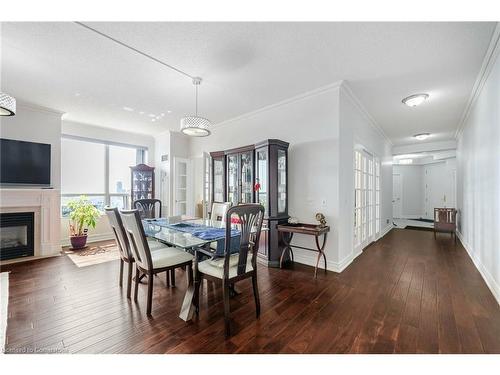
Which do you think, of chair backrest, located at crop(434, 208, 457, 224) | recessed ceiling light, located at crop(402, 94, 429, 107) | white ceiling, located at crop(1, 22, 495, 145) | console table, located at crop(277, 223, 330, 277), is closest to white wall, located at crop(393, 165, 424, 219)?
chair backrest, located at crop(434, 208, 457, 224)

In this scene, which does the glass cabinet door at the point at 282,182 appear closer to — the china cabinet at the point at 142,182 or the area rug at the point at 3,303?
the area rug at the point at 3,303

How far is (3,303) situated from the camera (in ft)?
7.88

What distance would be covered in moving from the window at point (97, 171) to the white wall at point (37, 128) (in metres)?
0.70

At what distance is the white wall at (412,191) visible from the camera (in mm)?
9570

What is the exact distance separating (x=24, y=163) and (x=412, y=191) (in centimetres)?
1245

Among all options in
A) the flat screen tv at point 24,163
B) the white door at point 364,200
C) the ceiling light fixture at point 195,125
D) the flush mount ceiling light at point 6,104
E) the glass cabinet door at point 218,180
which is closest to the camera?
the flush mount ceiling light at point 6,104

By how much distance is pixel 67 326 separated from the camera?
201 cm

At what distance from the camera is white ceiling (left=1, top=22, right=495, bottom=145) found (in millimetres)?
2133

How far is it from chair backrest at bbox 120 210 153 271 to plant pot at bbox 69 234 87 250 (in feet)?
10.5

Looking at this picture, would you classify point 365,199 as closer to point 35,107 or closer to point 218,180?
point 218,180

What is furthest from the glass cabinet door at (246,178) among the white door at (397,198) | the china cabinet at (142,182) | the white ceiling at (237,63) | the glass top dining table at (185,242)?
the white door at (397,198)

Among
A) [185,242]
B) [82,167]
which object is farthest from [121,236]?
[82,167]

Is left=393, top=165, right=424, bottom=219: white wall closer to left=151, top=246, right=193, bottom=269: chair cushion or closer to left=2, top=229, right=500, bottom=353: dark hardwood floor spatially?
left=2, top=229, right=500, bottom=353: dark hardwood floor

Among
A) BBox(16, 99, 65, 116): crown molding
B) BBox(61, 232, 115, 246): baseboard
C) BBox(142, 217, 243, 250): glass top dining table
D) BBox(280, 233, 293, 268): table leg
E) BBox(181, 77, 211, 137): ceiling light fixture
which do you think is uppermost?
BBox(16, 99, 65, 116): crown molding
